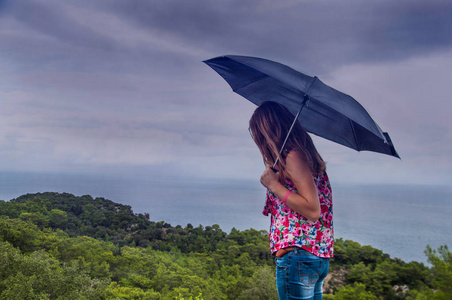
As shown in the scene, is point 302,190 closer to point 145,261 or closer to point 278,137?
point 278,137

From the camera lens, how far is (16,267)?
15.1ft

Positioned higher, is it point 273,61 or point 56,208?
point 273,61

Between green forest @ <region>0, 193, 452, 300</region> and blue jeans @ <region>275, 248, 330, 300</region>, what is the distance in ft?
13.0

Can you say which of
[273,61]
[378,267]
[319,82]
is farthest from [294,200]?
[378,267]

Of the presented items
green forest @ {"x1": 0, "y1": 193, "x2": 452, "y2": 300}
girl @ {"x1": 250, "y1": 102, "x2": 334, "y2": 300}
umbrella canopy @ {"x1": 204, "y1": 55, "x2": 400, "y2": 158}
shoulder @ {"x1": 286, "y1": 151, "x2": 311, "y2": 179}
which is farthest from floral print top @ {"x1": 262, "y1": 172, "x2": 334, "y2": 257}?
green forest @ {"x1": 0, "y1": 193, "x2": 452, "y2": 300}

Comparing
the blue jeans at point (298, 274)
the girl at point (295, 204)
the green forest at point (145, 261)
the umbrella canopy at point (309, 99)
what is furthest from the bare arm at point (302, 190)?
the green forest at point (145, 261)

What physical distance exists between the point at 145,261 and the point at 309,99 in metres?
7.89

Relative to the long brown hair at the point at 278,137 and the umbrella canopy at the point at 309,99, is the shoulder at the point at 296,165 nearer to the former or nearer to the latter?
the long brown hair at the point at 278,137

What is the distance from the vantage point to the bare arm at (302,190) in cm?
130

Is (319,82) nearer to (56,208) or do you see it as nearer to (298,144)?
(298,144)

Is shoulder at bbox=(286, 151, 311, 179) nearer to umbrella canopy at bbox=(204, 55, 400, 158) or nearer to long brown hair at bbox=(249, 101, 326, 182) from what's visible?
long brown hair at bbox=(249, 101, 326, 182)

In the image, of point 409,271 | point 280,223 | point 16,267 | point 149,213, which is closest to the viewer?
point 280,223

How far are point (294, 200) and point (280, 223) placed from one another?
164 mm

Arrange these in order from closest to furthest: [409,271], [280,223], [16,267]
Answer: [280,223] < [16,267] < [409,271]
